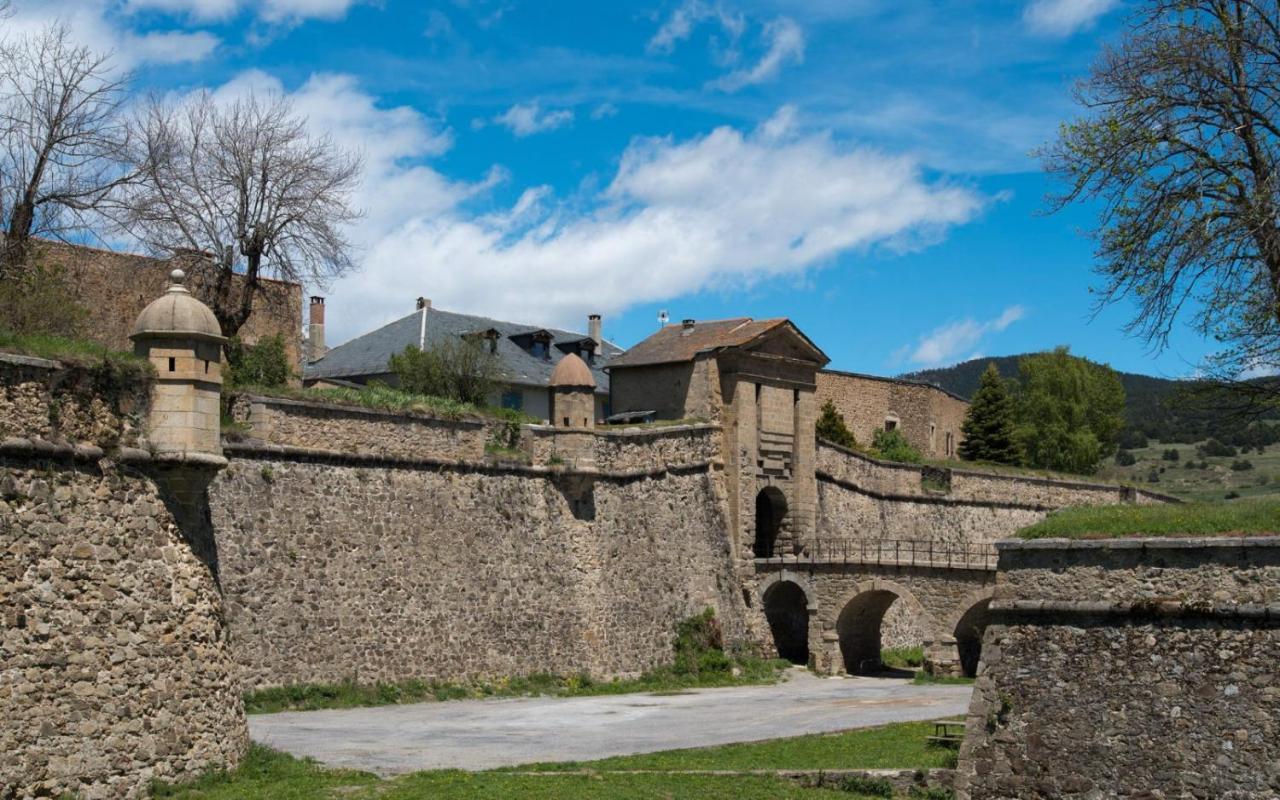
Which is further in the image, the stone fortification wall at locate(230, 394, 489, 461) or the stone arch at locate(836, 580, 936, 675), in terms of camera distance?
the stone arch at locate(836, 580, 936, 675)

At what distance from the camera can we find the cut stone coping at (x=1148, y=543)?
16.9 metres

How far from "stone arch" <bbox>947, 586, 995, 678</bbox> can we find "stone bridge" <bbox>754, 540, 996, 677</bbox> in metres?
Answer: 0.03

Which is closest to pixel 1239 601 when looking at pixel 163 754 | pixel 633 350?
pixel 163 754

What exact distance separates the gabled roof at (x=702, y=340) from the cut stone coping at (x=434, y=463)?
3232 millimetres

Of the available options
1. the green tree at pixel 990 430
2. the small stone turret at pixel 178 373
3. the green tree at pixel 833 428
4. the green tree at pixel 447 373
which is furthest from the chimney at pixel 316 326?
the small stone turret at pixel 178 373

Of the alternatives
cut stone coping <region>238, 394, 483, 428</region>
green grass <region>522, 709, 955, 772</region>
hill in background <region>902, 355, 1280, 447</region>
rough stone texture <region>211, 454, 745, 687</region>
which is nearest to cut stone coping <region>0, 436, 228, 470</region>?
green grass <region>522, 709, 955, 772</region>

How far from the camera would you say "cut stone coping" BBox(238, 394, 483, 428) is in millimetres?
27516

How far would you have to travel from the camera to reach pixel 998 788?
18.1 metres

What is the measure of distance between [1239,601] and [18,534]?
1352 centimetres

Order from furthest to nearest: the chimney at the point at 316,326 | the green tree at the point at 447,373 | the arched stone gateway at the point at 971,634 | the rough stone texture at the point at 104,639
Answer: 1. the chimney at the point at 316,326
2. the green tree at the point at 447,373
3. the arched stone gateway at the point at 971,634
4. the rough stone texture at the point at 104,639

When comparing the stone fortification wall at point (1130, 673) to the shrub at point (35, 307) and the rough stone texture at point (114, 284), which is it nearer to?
the shrub at point (35, 307)

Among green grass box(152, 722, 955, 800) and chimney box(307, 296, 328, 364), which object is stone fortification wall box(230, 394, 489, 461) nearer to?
green grass box(152, 722, 955, 800)

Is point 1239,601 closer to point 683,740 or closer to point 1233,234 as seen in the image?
point 1233,234

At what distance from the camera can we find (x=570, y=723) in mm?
26219
